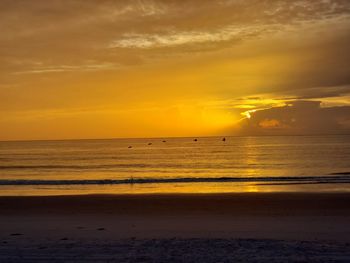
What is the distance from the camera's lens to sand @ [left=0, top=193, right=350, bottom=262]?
8664mm

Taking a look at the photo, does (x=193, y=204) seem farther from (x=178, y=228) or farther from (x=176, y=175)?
(x=176, y=175)

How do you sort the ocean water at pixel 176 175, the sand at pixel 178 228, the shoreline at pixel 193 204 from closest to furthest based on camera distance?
the sand at pixel 178 228
the shoreline at pixel 193 204
the ocean water at pixel 176 175

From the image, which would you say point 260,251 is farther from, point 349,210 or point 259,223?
point 349,210

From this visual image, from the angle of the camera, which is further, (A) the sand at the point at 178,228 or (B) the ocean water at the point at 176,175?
(B) the ocean water at the point at 176,175

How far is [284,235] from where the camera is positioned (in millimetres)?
11602

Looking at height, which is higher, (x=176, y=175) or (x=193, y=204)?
(x=176, y=175)

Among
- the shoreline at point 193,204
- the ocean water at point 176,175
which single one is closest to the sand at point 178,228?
the shoreline at point 193,204

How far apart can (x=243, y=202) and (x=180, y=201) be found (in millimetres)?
3039

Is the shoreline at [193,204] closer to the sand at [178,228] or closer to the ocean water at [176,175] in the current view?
the sand at [178,228]

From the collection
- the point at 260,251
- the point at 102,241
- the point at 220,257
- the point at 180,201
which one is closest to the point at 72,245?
the point at 102,241

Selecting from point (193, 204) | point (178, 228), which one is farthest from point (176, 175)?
point (178, 228)

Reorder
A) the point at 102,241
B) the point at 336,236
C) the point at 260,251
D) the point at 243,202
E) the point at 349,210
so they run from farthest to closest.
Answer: the point at 243,202
the point at 349,210
the point at 336,236
the point at 102,241
the point at 260,251

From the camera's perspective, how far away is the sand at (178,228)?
8664mm

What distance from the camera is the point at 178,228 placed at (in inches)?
514
